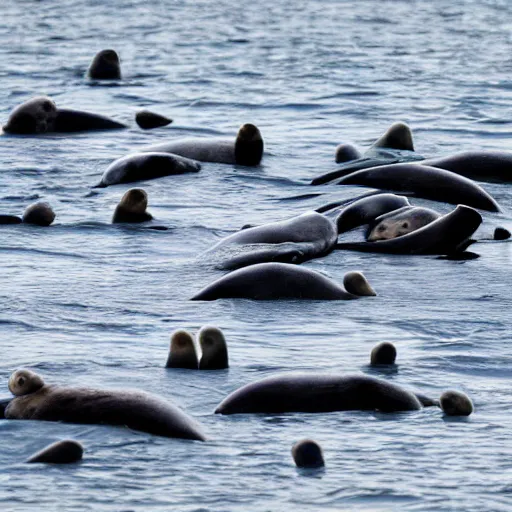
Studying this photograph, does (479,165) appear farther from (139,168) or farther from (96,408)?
(96,408)

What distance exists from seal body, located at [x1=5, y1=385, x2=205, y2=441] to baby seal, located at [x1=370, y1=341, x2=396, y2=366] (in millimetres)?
1252

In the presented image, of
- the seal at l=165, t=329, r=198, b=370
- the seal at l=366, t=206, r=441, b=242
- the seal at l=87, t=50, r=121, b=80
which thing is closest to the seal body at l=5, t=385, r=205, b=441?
the seal at l=165, t=329, r=198, b=370

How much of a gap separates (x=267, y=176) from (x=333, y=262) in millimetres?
3634

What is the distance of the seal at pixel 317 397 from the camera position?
21.8 feet

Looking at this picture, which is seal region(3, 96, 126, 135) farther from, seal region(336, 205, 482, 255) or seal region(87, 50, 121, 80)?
seal region(336, 205, 482, 255)

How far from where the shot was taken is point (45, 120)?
15734 millimetres

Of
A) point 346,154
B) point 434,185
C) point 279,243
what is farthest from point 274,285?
point 346,154

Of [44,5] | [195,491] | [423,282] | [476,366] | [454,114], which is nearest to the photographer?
[195,491]

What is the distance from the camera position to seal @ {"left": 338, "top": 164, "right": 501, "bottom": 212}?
11438mm

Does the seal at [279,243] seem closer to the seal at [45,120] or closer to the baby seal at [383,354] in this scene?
the baby seal at [383,354]

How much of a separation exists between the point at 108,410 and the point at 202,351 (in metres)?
0.99

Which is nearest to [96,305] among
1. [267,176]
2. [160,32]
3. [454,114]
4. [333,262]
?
[333,262]

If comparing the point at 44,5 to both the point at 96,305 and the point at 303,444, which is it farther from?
the point at 303,444

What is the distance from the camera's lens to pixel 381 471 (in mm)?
6000
